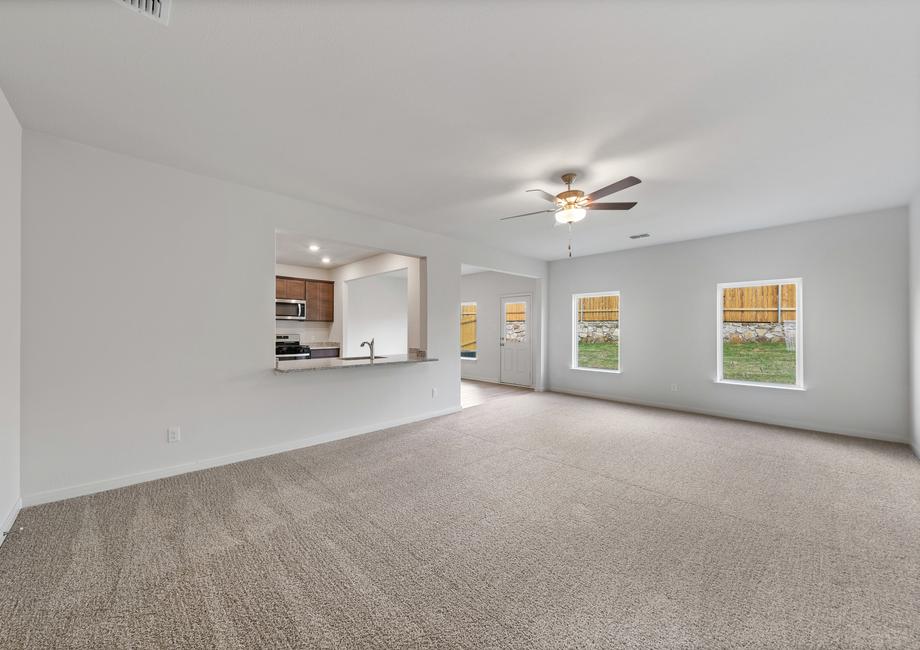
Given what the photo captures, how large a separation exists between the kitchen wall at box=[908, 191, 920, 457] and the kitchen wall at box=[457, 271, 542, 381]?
5199mm

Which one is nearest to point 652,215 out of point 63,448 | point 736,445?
point 736,445

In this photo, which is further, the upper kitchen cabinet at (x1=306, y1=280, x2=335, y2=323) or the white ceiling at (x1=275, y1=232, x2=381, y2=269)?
the upper kitchen cabinet at (x1=306, y1=280, x2=335, y2=323)

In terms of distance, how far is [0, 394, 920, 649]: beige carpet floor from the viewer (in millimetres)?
1620

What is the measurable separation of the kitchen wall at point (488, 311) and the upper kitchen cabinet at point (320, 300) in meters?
2.82

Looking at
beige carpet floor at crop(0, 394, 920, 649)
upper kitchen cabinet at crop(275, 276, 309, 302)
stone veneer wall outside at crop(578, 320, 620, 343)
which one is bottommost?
beige carpet floor at crop(0, 394, 920, 649)

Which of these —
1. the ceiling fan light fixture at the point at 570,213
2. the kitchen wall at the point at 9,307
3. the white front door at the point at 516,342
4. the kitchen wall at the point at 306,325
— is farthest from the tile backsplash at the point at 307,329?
the ceiling fan light fixture at the point at 570,213

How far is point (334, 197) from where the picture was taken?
13.0 feet

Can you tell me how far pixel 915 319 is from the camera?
3961 mm

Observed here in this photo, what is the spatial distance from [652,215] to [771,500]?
3.13m

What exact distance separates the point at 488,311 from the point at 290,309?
425 cm

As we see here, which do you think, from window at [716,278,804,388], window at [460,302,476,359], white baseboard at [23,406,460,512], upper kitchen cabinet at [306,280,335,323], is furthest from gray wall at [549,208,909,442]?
upper kitchen cabinet at [306,280,335,323]

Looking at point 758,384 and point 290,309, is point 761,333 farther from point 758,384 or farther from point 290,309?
point 290,309

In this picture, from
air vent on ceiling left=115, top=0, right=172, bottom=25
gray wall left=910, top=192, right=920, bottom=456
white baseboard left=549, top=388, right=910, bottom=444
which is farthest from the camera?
white baseboard left=549, top=388, right=910, bottom=444

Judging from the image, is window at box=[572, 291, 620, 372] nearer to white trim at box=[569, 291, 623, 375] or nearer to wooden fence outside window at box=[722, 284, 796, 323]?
white trim at box=[569, 291, 623, 375]
